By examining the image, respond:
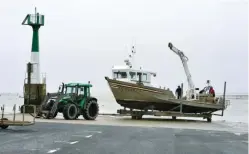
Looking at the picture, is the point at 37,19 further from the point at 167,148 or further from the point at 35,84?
the point at 167,148

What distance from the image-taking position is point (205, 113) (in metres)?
33.0

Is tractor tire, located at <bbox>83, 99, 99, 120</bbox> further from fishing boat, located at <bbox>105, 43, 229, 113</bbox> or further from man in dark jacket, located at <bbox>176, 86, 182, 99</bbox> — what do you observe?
man in dark jacket, located at <bbox>176, 86, 182, 99</bbox>

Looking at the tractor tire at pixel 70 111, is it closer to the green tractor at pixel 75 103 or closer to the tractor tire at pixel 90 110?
the green tractor at pixel 75 103

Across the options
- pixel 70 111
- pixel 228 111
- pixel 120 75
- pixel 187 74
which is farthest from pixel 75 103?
pixel 228 111

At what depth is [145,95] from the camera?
31.6 metres

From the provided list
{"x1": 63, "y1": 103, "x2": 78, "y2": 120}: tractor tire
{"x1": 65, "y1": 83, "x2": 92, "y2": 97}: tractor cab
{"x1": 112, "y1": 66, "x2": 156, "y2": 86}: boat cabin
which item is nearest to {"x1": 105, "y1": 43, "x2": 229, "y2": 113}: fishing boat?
{"x1": 112, "y1": 66, "x2": 156, "y2": 86}: boat cabin

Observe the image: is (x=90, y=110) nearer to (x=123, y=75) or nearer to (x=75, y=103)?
(x=75, y=103)

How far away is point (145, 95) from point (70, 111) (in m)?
5.20

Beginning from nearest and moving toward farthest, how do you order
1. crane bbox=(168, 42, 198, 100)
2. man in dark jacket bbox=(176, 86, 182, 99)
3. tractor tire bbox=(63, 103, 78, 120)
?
tractor tire bbox=(63, 103, 78, 120), man in dark jacket bbox=(176, 86, 182, 99), crane bbox=(168, 42, 198, 100)

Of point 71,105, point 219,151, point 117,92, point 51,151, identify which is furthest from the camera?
point 117,92

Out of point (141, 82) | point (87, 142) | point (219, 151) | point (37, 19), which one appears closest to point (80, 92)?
point (141, 82)

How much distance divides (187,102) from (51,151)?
70.3 feet

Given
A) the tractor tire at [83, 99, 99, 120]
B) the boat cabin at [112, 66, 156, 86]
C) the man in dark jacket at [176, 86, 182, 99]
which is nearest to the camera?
the tractor tire at [83, 99, 99, 120]

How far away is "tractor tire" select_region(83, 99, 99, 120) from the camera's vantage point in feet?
98.5
